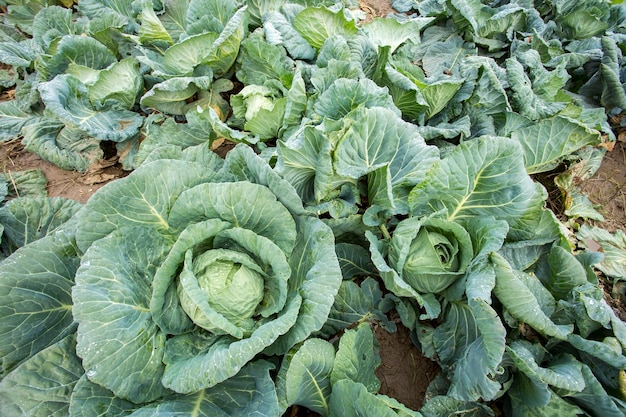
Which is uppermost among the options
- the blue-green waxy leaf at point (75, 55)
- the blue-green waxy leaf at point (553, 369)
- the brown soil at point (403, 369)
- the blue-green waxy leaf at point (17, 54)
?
the blue-green waxy leaf at point (75, 55)

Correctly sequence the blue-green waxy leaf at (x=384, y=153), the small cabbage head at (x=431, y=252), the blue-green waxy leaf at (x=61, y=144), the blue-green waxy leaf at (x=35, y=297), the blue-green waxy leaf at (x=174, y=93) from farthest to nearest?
the blue-green waxy leaf at (x=61, y=144) < the blue-green waxy leaf at (x=174, y=93) < the blue-green waxy leaf at (x=384, y=153) < the small cabbage head at (x=431, y=252) < the blue-green waxy leaf at (x=35, y=297)

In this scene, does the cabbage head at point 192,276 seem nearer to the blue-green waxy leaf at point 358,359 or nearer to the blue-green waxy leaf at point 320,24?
the blue-green waxy leaf at point 358,359

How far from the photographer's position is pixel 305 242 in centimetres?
249

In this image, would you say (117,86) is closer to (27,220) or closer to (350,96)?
(27,220)

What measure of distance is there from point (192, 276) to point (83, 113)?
2.29m

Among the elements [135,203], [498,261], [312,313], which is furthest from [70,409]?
[498,261]

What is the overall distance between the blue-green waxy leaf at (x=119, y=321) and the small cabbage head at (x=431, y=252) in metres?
1.46

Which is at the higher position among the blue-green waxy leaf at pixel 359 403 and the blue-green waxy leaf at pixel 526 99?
the blue-green waxy leaf at pixel 526 99

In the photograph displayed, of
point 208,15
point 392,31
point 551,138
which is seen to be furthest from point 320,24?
point 551,138

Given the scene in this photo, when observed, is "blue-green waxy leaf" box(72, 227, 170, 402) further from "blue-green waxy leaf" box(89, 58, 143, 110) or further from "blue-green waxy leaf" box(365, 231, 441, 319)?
"blue-green waxy leaf" box(89, 58, 143, 110)

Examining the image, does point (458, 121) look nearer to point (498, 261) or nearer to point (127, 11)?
point (498, 261)

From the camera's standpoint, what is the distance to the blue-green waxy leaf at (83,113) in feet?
10.9

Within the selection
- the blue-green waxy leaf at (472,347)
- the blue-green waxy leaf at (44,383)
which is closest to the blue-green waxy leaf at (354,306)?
the blue-green waxy leaf at (472,347)

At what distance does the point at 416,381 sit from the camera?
2672 millimetres
